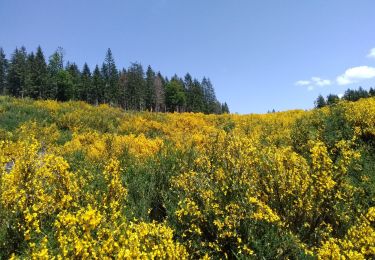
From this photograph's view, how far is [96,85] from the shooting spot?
83.2m

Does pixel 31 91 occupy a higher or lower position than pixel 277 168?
higher

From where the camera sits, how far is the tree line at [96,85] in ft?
262

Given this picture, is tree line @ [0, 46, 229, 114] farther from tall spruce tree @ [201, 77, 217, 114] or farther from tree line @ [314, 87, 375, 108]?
tree line @ [314, 87, 375, 108]

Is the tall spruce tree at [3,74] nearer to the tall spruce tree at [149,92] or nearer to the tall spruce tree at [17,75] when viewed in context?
the tall spruce tree at [17,75]

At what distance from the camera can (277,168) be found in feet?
20.2

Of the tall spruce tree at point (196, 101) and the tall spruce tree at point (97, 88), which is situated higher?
the tall spruce tree at point (97, 88)

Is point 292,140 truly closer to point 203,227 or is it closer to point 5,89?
point 203,227

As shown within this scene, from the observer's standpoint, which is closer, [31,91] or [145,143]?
[145,143]

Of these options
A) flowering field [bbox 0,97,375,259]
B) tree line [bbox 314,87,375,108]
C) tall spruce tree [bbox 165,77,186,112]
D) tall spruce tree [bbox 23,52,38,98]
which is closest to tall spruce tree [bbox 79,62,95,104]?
tall spruce tree [bbox 23,52,38,98]

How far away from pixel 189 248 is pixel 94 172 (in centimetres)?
362

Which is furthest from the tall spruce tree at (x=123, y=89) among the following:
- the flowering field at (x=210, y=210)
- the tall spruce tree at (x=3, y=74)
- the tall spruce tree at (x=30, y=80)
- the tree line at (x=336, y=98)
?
the flowering field at (x=210, y=210)

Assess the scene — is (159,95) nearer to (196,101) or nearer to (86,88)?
(196,101)

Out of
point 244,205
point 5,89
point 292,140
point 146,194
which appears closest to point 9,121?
point 146,194

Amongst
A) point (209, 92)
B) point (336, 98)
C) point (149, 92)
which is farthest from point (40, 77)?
point (336, 98)
